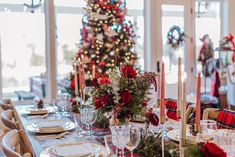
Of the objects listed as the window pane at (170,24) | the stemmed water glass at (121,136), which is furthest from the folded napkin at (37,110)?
the window pane at (170,24)

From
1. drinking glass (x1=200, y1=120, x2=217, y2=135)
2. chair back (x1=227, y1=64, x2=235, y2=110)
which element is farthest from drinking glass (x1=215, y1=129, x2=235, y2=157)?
chair back (x1=227, y1=64, x2=235, y2=110)

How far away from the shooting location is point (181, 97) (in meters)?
1.30

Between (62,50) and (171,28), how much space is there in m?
2.12

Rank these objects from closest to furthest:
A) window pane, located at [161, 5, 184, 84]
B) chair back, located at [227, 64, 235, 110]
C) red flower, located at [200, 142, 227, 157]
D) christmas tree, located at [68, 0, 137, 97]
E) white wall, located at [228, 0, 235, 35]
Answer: red flower, located at [200, 142, 227, 157] → christmas tree, located at [68, 0, 137, 97] → chair back, located at [227, 64, 235, 110] → window pane, located at [161, 5, 184, 84] → white wall, located at [228, 0, 235, 35]

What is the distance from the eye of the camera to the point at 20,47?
5184 mm

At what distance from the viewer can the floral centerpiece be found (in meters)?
1.94

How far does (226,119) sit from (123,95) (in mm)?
921

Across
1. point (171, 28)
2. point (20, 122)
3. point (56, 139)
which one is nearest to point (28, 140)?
point (56, 139)

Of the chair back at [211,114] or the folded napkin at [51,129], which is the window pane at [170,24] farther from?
the folded napkin at [51,129]

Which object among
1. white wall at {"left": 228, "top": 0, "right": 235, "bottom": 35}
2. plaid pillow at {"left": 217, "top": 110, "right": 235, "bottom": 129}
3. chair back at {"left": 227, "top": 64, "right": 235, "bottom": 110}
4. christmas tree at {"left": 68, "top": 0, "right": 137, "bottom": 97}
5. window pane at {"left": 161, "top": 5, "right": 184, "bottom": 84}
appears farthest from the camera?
white wall at {"left": 228, "top": 0, "right": 235, "bottom": 35}

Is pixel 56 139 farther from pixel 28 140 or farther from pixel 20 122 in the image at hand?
pixel 20 122

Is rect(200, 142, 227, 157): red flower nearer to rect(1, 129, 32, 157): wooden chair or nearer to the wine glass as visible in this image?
the wine glass

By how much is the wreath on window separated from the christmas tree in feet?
3.86

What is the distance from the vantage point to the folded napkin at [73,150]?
5.40ft
